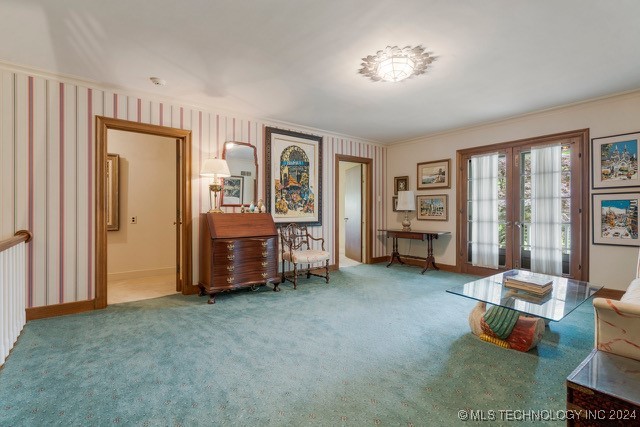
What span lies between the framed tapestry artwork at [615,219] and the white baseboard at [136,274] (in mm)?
6431

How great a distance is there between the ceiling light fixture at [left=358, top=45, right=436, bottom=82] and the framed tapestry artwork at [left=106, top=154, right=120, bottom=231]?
4.16 meters

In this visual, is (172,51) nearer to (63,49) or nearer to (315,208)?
(63,49)

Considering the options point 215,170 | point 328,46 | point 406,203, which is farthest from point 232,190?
point 406,203

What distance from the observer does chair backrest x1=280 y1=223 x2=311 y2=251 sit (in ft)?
15.6

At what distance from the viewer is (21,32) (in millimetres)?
2393

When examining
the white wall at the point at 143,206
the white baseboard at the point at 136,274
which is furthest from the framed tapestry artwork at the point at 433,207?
the white baseboard at the point at 136,274

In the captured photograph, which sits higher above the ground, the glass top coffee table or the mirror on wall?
the mirror on wall

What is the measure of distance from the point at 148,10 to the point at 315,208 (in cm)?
362

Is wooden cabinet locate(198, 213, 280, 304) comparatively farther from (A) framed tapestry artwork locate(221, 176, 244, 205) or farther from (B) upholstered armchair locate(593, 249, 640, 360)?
(B) upholstered armchair locate(593, 249, 640, 360)

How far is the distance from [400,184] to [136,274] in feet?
16.7

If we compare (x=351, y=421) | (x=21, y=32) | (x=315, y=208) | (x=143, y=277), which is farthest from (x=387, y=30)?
(x=143, y=277)

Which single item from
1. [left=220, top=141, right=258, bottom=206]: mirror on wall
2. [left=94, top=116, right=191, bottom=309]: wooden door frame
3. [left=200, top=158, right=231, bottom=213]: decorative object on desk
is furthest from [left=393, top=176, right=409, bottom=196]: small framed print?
[left=94, top=116, right=191, bottom=309]: wooden door frame

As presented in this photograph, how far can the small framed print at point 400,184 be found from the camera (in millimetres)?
6078

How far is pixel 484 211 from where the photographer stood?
4992mm
